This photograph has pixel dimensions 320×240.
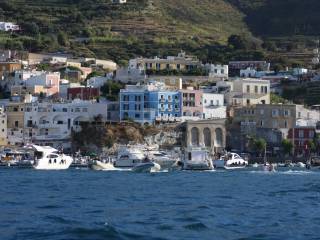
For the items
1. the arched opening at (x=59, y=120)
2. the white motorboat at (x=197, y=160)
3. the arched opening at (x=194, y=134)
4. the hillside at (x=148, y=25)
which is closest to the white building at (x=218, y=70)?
the hillside at (x=148, y=25)

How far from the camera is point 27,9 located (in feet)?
545

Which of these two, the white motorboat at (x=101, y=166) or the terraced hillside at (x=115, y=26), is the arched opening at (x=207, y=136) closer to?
the white motorboat at (x=101, y=166)

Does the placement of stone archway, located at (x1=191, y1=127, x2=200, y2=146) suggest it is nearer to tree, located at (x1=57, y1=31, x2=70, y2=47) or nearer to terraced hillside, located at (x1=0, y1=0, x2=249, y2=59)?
terraced hillside, located at (x1=0, y1=0, x2=249, y2=59)

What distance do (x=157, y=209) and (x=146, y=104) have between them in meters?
65.7

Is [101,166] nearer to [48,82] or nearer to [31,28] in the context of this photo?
[48,82]

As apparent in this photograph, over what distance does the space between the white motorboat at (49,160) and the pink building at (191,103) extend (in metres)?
20.3

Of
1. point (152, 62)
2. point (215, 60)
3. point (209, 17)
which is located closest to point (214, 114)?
point (152, 62)

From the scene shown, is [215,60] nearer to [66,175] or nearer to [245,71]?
[245,71]

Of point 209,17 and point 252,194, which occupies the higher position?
point 209,17

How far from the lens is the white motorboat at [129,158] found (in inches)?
3964

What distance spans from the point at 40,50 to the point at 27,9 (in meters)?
19.9

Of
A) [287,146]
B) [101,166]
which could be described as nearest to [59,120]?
[101,166]

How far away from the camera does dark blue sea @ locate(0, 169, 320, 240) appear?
1628 inches

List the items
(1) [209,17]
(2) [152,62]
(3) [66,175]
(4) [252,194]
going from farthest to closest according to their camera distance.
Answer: (1) [209,17], (2) [152,62], (3) [66,175], (4) [252,194]
